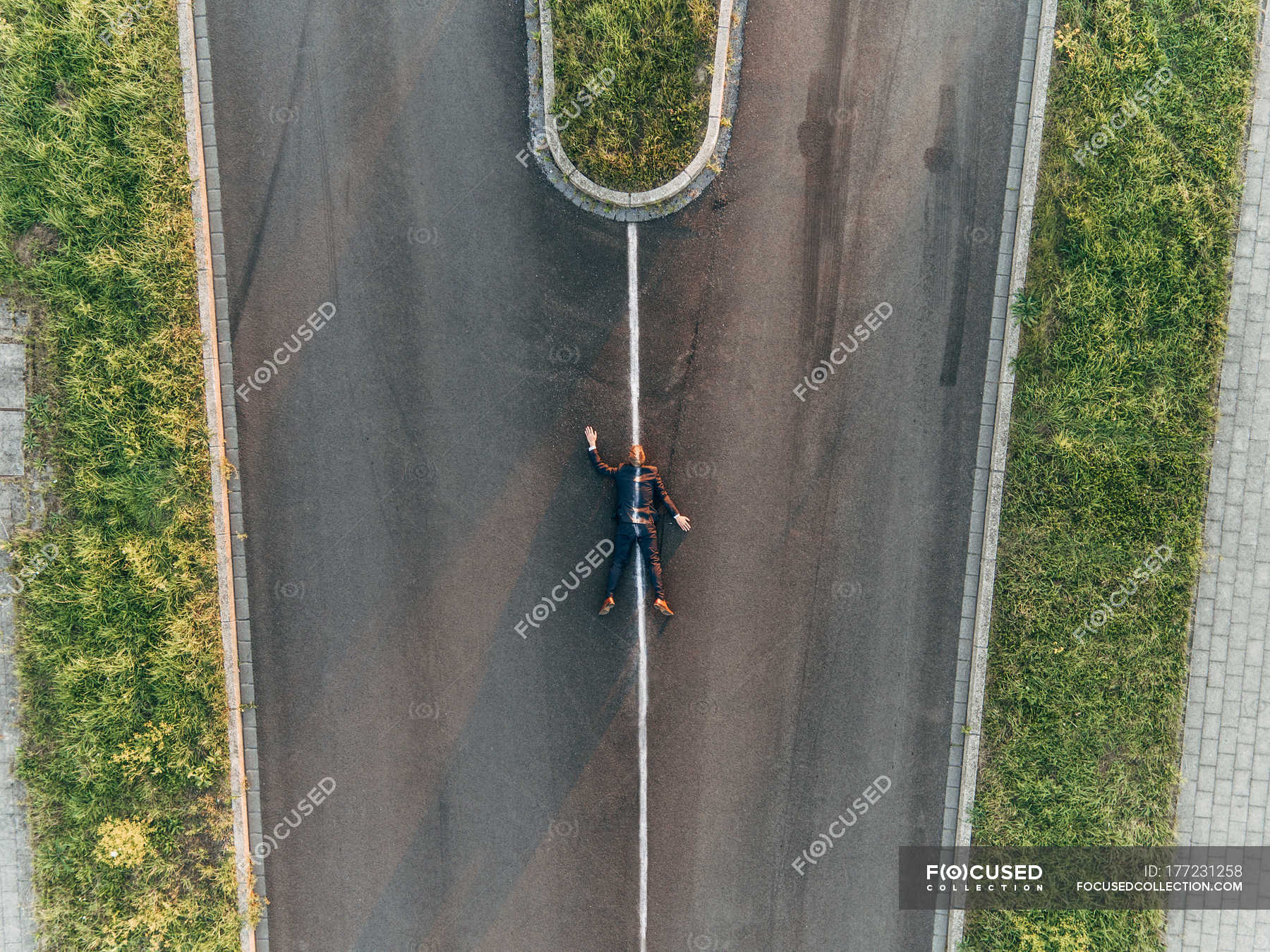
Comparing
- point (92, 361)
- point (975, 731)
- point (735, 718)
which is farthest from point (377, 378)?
point (975, 731)

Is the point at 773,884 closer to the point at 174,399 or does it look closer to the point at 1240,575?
the point at 1240,575
